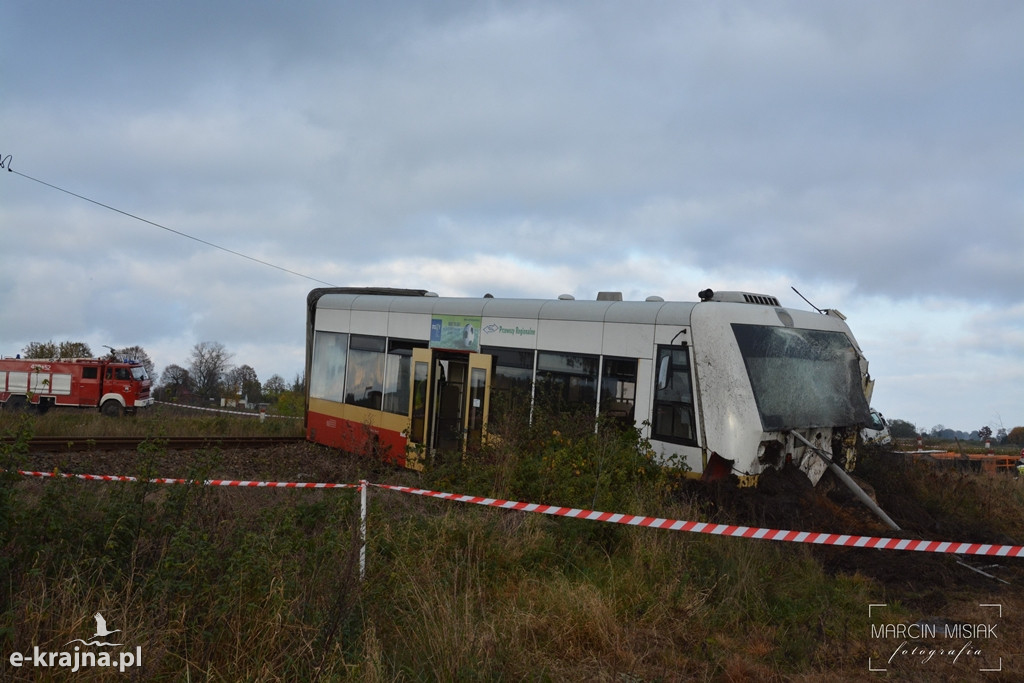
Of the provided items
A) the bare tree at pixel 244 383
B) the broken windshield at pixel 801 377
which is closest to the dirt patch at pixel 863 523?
the broken windshield at pixel 801 377

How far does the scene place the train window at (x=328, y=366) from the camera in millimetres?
16047

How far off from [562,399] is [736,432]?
2905 mm

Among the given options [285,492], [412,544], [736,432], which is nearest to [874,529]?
[736,432]

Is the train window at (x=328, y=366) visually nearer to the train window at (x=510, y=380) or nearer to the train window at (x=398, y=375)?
the train window at (x=398, y=375)

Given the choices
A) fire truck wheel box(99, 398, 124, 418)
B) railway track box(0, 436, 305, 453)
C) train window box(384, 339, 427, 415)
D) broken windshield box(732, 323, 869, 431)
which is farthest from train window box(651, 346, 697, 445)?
fire truck wheel box(99, 398, 124, 418)

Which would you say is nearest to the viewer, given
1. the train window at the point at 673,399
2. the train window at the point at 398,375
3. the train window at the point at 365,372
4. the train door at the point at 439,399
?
the train window at the point at 673,399

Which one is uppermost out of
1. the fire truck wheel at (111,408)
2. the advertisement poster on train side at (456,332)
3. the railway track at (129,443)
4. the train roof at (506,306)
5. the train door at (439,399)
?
the train roof at (506,306)

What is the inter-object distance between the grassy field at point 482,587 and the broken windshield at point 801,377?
1.13m

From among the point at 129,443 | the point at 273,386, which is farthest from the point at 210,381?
the point at 129,443

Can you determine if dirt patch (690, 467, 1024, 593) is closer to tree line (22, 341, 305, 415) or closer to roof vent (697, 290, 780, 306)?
roof vent (697, 290, 780, 306)

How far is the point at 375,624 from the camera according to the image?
5301mm

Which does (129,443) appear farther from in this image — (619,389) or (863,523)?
(863,523)

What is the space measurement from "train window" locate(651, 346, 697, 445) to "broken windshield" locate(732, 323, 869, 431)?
0.77 m

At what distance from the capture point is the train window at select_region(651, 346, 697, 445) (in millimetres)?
9789
